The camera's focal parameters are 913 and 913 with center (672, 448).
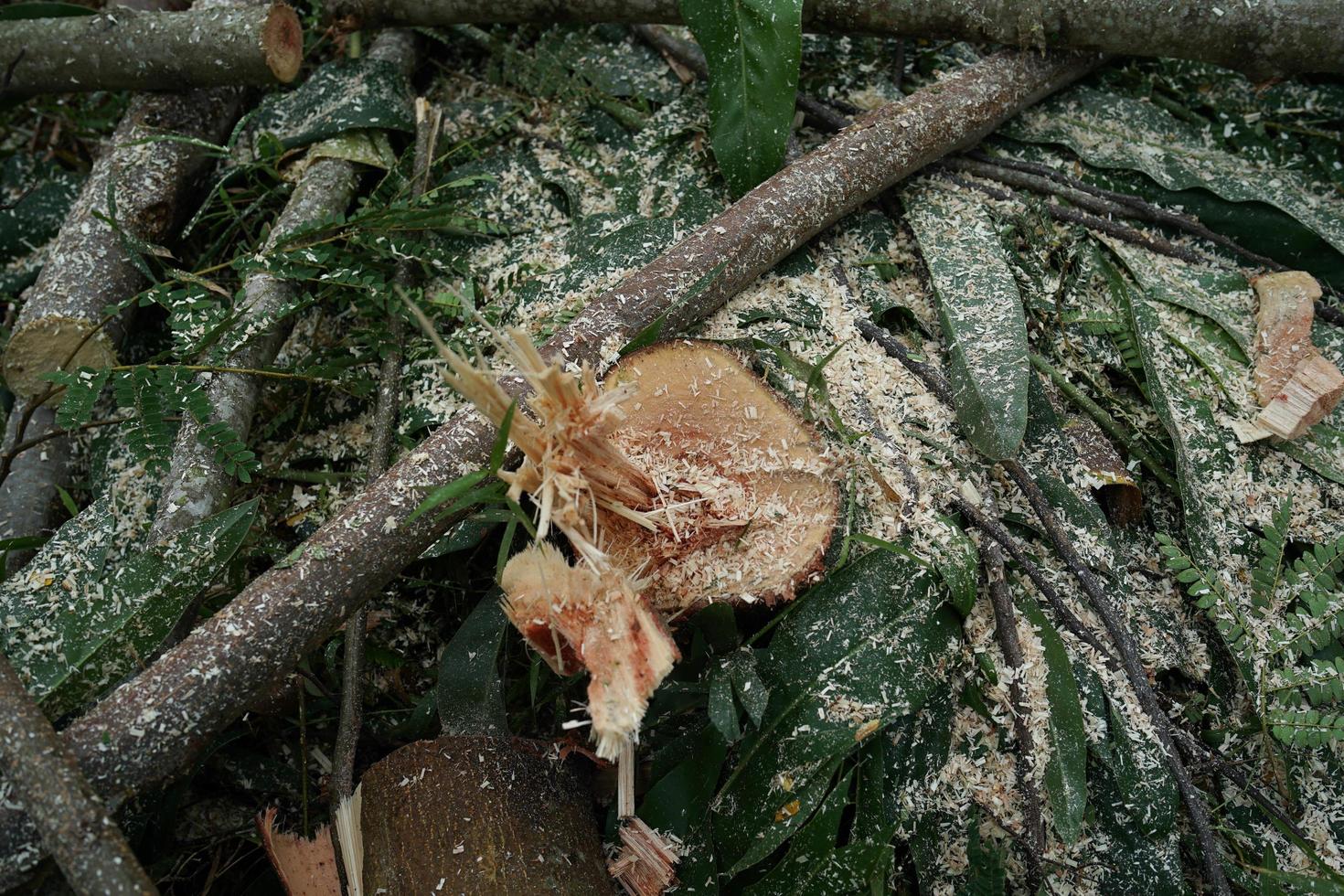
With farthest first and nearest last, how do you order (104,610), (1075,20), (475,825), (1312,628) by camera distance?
1. (1075,20)
2. (1312,628)
3. (104,610)
4. (475,825)

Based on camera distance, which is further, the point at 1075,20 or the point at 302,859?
the point at 1075,20

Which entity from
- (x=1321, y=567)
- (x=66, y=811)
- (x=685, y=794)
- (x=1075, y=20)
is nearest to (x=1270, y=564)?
(x=1321, y=567)

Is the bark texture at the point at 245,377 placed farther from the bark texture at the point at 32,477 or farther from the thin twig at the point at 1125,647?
the thin twig at the point at 1125,647

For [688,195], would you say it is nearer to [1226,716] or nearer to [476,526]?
[476,526]

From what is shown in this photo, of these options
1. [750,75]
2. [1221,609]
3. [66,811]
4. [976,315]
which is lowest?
[1221,609]

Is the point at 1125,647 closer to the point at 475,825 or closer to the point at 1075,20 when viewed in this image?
the point at 475,825

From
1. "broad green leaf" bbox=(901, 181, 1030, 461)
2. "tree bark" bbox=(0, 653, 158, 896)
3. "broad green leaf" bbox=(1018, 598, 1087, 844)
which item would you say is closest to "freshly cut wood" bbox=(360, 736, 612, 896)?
"tree bark" bbox=(0, 653, 158, 896)

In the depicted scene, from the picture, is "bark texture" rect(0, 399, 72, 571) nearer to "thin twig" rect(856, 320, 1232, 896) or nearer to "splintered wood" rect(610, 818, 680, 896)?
"splintered wood" rect(610, 818, 680, 896)

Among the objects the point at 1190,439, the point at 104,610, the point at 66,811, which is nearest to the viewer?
the point at 66,811
